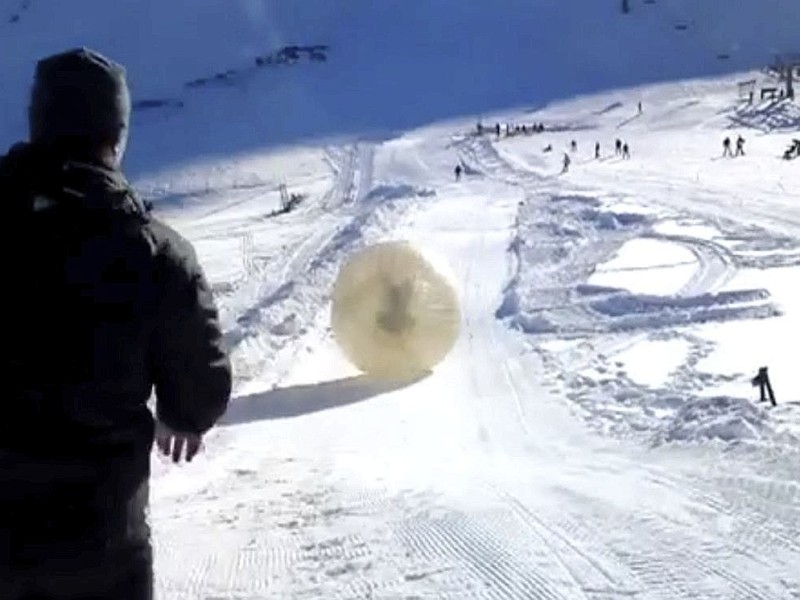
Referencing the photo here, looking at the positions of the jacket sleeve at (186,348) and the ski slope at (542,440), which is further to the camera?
the ski slope at (542,440)

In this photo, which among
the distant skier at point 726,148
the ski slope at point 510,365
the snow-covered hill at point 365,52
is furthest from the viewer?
the snow-covered hill at point 365,52

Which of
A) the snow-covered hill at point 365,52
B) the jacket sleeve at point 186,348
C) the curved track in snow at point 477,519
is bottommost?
the curved track in snow at point 477,519

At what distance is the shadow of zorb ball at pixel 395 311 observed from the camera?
58.4ft

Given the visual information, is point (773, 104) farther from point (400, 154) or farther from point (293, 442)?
point (293, 442)

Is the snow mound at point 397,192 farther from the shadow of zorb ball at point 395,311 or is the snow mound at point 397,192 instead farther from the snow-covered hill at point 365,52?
the shadow of zorb ball at point 395,311

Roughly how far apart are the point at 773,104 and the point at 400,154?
14.0 m

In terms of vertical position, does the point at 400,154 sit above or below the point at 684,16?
below

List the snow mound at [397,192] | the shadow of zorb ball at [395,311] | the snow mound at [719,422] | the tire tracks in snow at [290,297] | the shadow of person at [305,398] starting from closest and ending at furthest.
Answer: the snow mound at [719,422] < the shadow of person at [305,398] < the shadow of zorb ball at [395,311] < the tire tracks in snow at [290,297] < the snow mound at [397,192]

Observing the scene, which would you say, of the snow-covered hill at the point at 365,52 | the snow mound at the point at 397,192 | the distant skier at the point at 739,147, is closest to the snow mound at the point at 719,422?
the snow mound at the point at 397,192

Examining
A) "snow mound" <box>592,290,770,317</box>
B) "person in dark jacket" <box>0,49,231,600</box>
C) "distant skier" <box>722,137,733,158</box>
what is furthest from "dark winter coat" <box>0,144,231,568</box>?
"distant skier" <box>722,137,733,158</box>

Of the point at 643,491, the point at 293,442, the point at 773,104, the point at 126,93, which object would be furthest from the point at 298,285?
the point at 773,104

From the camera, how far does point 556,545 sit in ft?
25.5

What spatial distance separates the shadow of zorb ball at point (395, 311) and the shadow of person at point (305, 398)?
0.27 meters

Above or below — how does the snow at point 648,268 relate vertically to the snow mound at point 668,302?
above
